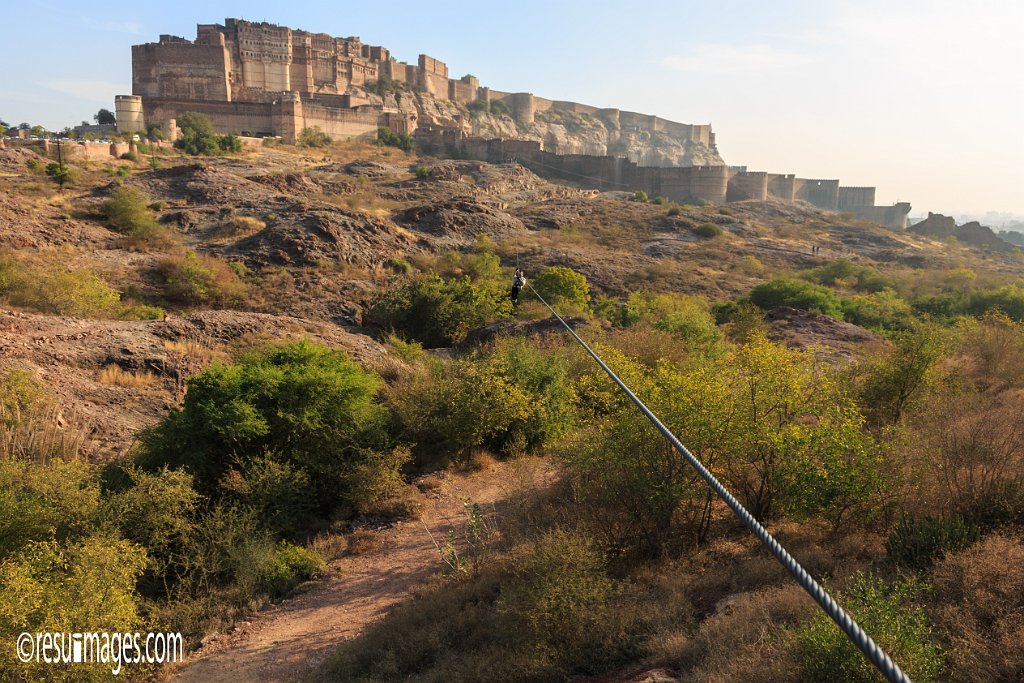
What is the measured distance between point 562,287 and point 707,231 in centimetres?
1918

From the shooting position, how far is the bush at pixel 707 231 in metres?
37.8

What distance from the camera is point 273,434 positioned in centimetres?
913

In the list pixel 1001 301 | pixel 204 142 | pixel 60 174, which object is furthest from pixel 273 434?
pixel 204 142

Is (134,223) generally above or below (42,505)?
above

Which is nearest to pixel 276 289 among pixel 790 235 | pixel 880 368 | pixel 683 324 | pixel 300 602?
pixel 683 324

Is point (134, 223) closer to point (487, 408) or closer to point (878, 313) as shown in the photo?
point (487, 408)

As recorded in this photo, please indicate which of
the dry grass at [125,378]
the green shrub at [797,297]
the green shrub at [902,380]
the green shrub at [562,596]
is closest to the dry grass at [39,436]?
the dry grass at [125,378]

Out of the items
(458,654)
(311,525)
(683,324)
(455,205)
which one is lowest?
(311,525)

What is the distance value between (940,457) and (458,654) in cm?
458

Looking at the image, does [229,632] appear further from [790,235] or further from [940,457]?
[790,235]

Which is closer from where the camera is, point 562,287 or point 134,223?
point 562,287

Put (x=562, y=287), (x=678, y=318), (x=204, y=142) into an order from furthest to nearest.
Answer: (x=204, y=142) < (x=562, y=287) < (x=678, y=318)

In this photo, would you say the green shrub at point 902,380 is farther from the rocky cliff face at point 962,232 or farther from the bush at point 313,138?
the rocky cliff face at point 962,232

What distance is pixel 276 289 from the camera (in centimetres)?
2161
